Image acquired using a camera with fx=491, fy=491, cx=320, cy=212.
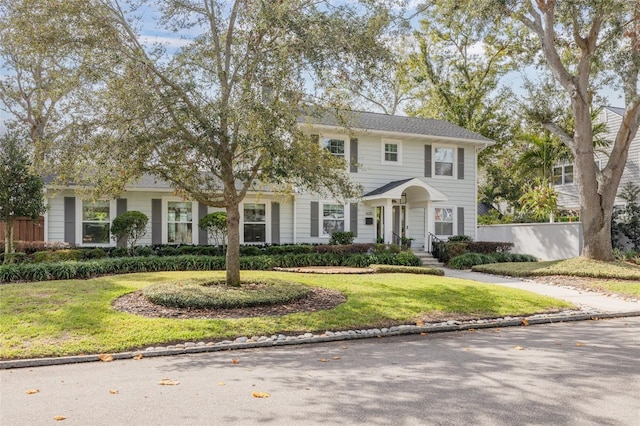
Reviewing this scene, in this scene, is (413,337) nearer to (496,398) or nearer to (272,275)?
(496,398)

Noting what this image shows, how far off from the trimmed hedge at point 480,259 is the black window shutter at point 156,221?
35.8ft

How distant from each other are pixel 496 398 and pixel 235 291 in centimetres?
622

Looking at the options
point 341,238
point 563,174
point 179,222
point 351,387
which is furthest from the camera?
point 563,174

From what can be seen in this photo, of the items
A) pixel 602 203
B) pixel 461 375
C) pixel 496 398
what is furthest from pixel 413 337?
pixel 602 203

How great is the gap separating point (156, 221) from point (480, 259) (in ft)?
39.6

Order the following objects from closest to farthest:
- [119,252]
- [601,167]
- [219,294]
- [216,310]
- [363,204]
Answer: [216,310] → [219,294] → [119,252] → [363,204] → [601,167]

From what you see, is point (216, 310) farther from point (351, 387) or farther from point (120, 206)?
point (120, 206)

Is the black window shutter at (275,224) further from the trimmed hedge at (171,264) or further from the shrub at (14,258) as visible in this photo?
the shrub at (14,258)

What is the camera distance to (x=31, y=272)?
41.1ft

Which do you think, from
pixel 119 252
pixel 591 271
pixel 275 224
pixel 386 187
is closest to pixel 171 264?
pixel 119 252

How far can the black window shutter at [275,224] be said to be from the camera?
19.2 meters

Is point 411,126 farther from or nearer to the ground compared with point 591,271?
farther from the ground

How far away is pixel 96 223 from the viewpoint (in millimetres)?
17531

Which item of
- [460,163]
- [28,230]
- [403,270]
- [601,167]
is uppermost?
[601,167]
